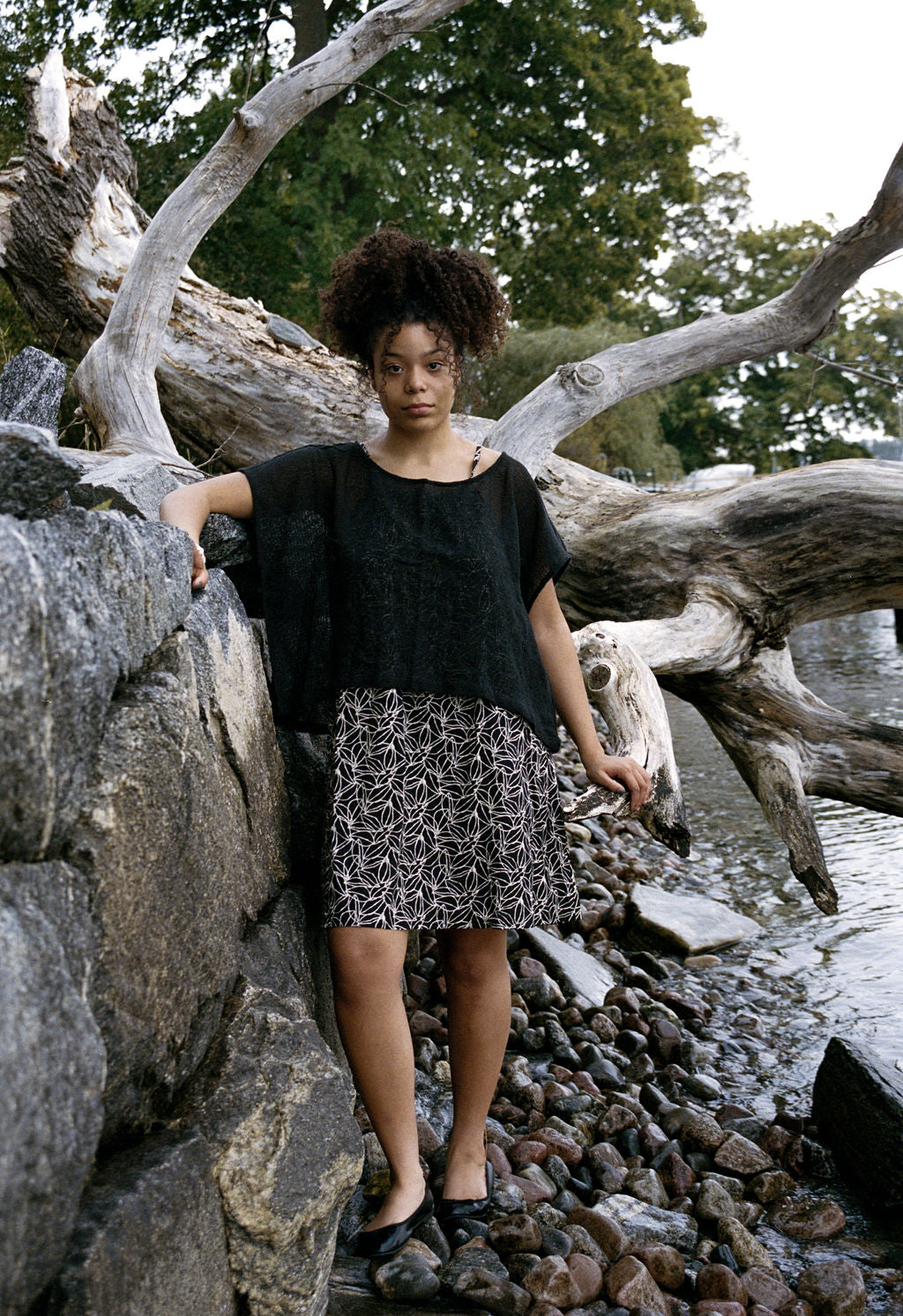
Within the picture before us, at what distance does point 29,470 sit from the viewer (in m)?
1.46

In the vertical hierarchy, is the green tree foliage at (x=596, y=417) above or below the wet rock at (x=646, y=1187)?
above

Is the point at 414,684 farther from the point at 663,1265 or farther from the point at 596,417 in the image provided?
the point at 596,417

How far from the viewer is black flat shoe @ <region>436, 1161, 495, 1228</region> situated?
2.49 metres

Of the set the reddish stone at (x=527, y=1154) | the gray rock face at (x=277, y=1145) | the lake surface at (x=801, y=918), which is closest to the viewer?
the gray rock face at (x=277, y=1145)

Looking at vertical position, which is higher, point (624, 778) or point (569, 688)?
point (569, 688)

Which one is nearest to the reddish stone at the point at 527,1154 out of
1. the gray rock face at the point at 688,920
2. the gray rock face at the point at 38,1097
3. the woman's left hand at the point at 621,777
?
the woman's left hand at the point at 621,777

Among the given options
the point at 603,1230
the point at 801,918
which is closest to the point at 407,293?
the point at 603,1230

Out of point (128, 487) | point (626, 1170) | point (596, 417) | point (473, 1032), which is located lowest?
point (626, 1170)

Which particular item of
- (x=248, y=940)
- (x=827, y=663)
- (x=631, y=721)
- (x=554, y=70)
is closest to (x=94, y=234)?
(x=631, y=721)

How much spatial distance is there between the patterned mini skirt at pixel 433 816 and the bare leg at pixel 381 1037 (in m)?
0.05

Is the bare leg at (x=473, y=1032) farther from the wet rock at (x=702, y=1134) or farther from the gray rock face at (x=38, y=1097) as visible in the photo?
the gray rock face at (x=38, y=1097)

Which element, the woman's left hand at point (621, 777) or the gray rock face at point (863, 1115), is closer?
the woman's left hand at point (621, 777)

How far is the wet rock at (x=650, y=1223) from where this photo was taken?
2.64 m

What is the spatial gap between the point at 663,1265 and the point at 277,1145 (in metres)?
1.14
